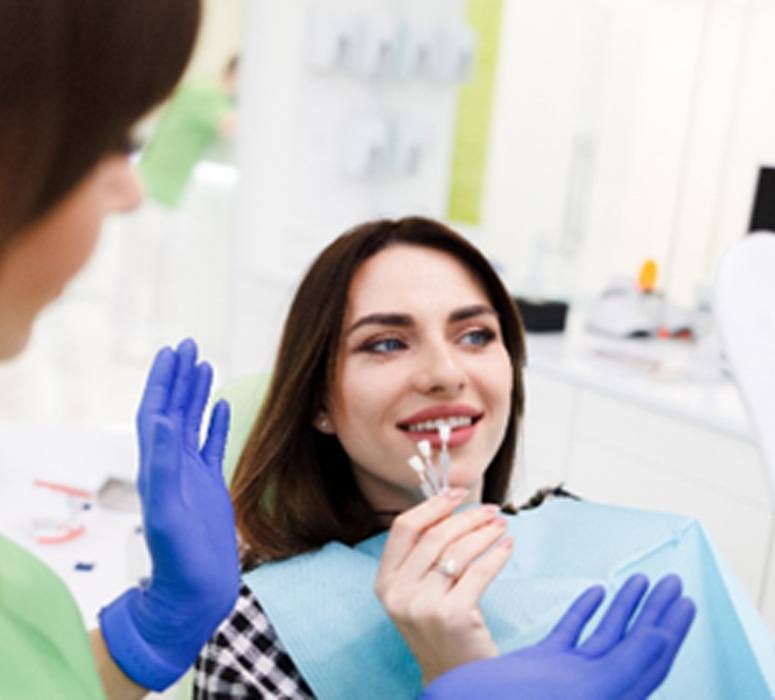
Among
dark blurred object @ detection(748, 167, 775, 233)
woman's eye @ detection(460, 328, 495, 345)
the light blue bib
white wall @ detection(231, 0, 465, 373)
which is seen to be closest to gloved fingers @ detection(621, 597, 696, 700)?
the light blue bib

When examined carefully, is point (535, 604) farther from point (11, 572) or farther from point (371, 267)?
point (11, 572)

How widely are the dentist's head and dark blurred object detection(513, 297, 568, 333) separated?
222 cm

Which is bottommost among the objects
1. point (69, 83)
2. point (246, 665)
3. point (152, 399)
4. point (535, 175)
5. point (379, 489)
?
point (246, 665)

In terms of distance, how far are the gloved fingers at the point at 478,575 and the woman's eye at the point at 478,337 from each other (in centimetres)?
33

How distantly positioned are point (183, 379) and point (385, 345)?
0.37m

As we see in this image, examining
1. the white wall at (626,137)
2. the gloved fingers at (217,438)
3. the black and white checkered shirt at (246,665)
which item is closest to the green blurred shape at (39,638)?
the gloved fingers at (217,438)

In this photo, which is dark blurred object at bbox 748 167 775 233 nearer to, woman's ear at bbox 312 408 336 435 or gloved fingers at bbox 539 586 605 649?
woman's ear at bbox 312 408 336 435

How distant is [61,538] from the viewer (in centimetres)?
140

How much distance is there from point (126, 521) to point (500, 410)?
673 millimetres

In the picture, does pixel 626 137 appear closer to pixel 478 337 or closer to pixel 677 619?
pixel 478 337

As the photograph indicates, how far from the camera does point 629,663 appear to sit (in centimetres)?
72

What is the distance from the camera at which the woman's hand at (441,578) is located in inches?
34.0

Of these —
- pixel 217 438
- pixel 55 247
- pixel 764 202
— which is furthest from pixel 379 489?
pixel 764 202

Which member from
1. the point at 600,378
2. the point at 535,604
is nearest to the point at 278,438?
the point at 535,604
